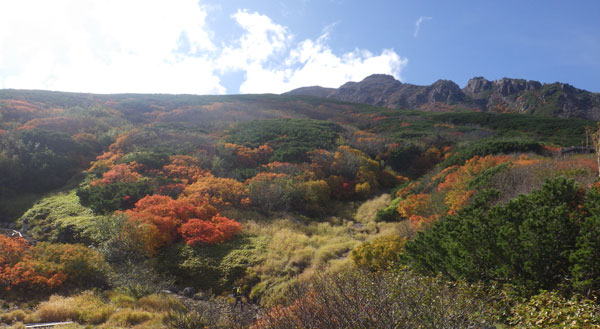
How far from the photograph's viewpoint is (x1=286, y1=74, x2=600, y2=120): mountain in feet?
233

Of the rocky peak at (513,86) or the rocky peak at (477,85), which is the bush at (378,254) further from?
the rocky peak at (477,85)

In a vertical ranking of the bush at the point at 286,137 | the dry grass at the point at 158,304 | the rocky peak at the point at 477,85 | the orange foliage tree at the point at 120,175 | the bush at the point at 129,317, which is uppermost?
the rocky peak at the point at 477,85

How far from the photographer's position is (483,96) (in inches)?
3723

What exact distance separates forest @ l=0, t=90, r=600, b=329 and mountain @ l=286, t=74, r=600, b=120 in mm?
49333

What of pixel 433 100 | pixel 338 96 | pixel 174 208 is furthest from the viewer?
pixel 338 96

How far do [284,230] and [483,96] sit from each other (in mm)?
99234

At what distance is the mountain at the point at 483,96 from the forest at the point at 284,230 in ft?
162

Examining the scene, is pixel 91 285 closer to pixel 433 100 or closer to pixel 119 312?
pixel 119 312

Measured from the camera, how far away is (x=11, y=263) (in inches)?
432

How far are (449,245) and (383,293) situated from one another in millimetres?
3437

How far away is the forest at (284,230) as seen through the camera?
5.50 metres

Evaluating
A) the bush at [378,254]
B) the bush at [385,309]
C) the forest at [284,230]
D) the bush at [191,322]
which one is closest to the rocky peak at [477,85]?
the forest at [284,230]

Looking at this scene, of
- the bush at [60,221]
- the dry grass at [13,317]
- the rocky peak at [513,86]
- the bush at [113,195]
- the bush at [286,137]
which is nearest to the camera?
the dry grass at [13,317]

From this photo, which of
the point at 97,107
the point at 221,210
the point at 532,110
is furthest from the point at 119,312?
the point at 532,110
